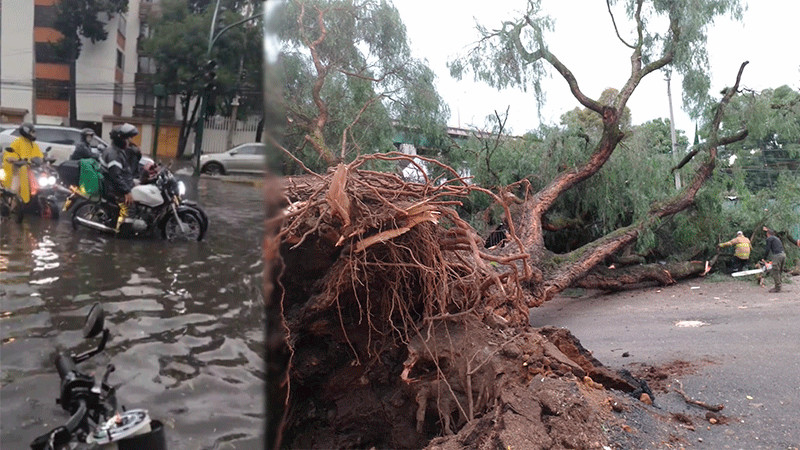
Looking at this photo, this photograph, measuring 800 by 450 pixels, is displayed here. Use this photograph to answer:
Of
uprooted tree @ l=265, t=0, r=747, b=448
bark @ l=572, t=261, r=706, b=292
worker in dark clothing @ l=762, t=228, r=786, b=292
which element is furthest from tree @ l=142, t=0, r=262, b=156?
worker in dark clothing @ l=762, t=228, r=786, b=292

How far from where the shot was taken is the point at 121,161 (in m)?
1.44

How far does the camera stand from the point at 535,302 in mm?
7391

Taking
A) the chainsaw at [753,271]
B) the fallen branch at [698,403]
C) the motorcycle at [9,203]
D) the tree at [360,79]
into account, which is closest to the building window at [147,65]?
the motorcycle at [9,203]

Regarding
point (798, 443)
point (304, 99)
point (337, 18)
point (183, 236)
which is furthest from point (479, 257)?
point (337, 18)

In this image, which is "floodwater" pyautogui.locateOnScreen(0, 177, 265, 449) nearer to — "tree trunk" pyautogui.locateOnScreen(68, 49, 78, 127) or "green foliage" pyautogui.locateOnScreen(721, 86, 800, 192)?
"tree trunk" pyautogui.locateOnScreen(68, 49, 78, 127)

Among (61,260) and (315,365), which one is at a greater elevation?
(61,260)

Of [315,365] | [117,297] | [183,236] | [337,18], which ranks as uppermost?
[337,18]

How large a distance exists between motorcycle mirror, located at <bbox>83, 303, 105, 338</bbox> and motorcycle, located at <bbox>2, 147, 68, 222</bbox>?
0.97 ft

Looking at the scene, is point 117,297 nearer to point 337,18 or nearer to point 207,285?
point 207,285

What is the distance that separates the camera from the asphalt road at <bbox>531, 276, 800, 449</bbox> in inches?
192

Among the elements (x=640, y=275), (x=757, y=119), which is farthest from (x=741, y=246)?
(x=757, y=119)

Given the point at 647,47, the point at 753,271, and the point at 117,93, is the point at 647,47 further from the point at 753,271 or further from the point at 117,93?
the point at 117,93

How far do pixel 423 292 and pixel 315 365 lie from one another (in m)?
1.30

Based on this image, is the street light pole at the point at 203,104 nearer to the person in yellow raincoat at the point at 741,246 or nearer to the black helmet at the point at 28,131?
the black helmet at the point at 28,131
